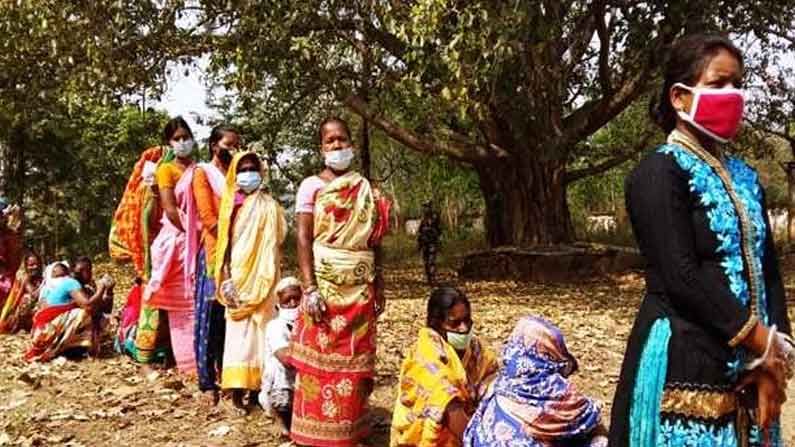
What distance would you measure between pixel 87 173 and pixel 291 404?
16.5 meters

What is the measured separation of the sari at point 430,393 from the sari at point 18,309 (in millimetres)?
5975

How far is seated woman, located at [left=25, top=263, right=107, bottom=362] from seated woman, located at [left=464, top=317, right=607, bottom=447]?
16.0ft

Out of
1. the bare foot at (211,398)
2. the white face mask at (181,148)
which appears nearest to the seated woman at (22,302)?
the white face mask at (181,148)

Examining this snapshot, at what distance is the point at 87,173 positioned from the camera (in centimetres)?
2002

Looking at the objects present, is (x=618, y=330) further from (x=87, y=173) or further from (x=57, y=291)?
(x=87, y=173)

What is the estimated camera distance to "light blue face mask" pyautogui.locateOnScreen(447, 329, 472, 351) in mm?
4160

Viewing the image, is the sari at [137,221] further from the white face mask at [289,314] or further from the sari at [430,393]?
the sari at [430,393]

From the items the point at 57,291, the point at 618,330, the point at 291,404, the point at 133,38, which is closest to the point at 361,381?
the point at 291,404

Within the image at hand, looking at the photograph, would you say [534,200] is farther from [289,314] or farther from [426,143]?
[289,314]

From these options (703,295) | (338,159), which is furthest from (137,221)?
(703,295)

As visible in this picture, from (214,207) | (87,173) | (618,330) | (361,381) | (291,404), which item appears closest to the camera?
(361,381)

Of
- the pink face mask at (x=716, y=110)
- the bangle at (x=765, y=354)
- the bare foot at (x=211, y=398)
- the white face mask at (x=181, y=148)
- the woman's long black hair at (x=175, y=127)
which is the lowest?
the bare foot at (x=211, y=398)

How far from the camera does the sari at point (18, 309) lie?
8.94 m

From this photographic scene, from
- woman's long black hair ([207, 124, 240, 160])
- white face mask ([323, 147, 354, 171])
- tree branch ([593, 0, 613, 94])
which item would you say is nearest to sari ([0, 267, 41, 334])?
woman's long black hair ([207, 124, 240, 160])
